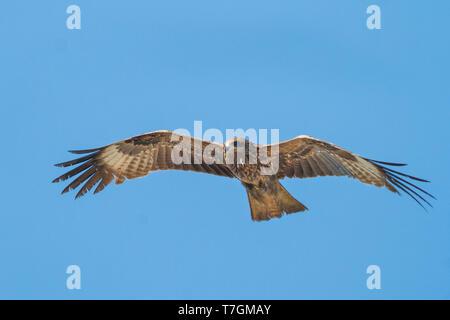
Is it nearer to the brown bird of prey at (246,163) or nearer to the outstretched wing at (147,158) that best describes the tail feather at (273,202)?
the brown bird of prey at (246,163)

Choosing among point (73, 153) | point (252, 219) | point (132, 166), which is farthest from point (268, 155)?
point (73, 153)

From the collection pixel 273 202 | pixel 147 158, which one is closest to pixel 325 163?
pixel 273 202

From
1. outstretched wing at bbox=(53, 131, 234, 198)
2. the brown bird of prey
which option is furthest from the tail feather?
outstretched wing at bbox=(53, 131, 234, 198)

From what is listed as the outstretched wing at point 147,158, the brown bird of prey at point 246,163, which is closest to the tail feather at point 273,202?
the brown bird of prey at point 246,163

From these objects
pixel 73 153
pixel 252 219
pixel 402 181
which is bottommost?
pixel 252 219

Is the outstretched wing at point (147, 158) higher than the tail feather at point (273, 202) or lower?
higher

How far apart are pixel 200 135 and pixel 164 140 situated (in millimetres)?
704

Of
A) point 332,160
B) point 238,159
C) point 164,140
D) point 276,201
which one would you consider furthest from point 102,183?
point 332,160

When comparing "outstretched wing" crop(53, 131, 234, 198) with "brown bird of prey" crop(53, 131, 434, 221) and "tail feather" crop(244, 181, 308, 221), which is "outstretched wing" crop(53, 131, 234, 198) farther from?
"tail feather" crop(244, 181, 308, 221)

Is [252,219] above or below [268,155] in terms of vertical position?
below

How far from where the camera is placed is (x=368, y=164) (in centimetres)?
893

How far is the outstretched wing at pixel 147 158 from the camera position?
909cm

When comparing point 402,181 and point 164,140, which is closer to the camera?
point 402,181

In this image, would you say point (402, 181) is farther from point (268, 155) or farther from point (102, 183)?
point (102, 183)
